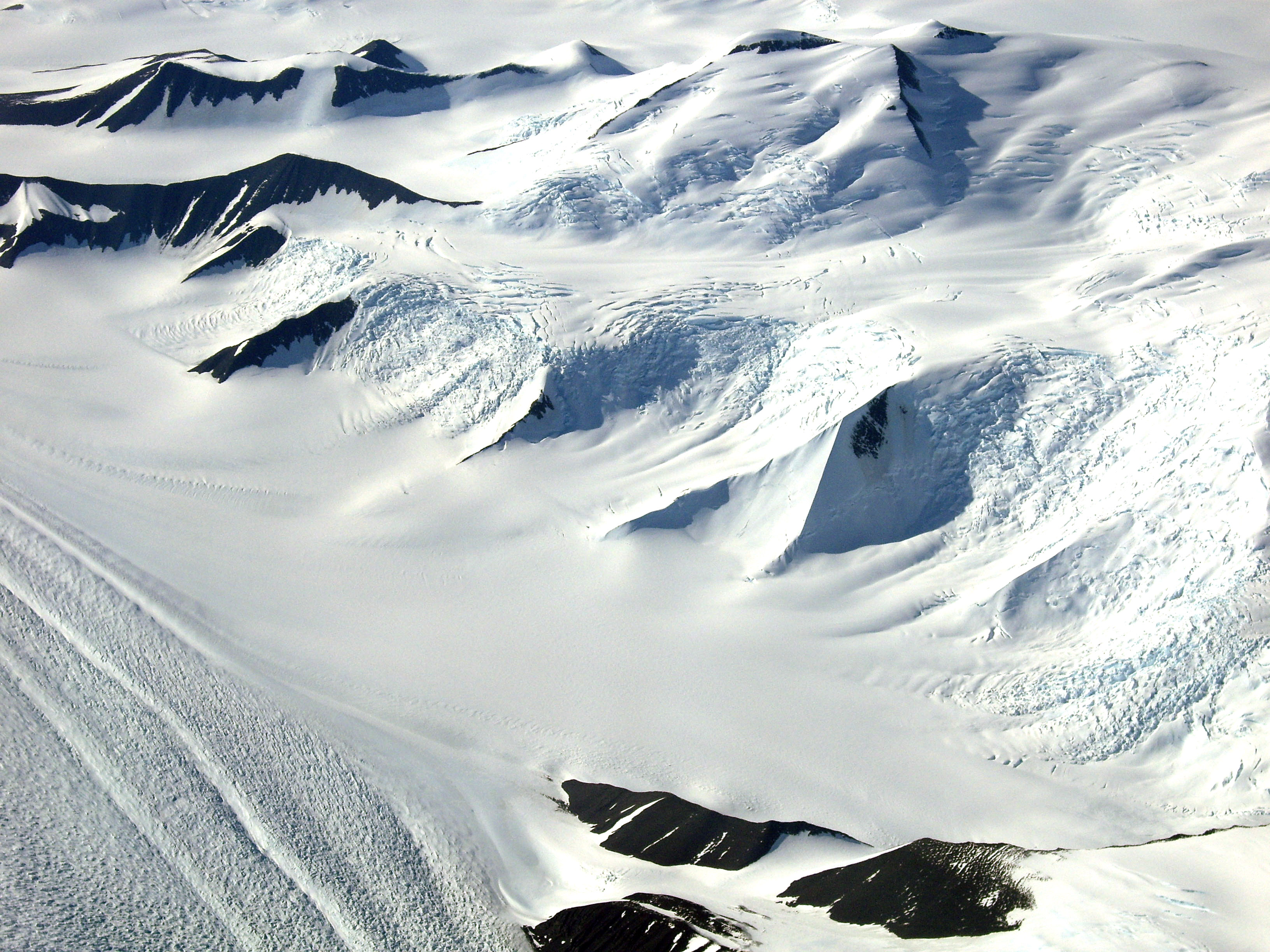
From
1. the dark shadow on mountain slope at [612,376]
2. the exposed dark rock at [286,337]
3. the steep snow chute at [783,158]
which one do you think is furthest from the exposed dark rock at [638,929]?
the steep snow chute at [783,158]

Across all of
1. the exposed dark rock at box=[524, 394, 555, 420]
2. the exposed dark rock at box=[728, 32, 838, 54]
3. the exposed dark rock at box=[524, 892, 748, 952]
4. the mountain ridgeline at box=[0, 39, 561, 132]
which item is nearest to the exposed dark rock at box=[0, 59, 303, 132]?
the mountain ridgeline at box=[0, 39, 561, 132]

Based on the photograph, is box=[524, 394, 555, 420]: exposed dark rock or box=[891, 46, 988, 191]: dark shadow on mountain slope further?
box=[891, 46, 988, 191]: dark shadow on mountain slope

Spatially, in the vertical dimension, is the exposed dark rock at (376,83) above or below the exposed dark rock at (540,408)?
above

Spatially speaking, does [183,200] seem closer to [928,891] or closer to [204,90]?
[204,90]

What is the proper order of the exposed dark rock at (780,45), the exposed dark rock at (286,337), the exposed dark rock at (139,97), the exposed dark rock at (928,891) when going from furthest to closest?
the exposed dark rock at (139,97) < the exposed dark rock at (780,45) < the exposed dark rock at (286,337) < the exposed dark rock at (928,891)

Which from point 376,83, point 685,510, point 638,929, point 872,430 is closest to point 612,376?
point 685,510

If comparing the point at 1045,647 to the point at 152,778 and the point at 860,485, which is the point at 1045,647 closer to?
the point at 860,485

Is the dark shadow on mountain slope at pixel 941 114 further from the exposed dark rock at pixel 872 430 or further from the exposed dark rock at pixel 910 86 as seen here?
the exposed dark rock at pixel 872 430

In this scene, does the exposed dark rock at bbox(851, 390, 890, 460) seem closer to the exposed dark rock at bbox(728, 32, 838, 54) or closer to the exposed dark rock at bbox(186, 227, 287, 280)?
the exposed dark rock at bbox(728, 32, 838, 54)
